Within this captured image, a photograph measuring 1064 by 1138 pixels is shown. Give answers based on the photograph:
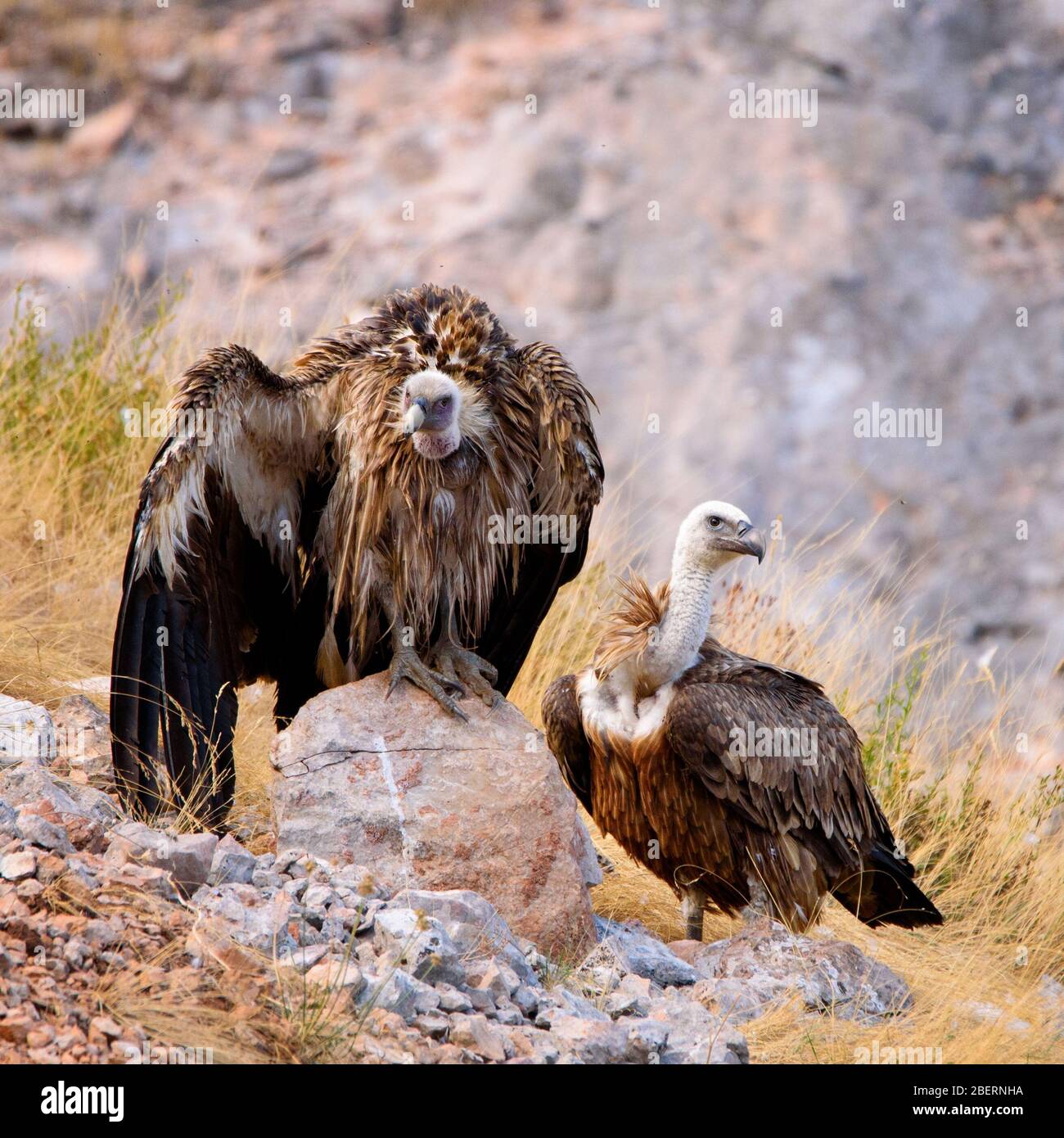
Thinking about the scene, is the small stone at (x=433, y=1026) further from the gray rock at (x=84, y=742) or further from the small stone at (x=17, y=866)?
the gray rock at (x=84, y=742)

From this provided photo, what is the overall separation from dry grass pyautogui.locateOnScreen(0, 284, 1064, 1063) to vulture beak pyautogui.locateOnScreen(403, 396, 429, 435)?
5.69ft

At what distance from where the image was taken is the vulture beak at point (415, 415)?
4895mm

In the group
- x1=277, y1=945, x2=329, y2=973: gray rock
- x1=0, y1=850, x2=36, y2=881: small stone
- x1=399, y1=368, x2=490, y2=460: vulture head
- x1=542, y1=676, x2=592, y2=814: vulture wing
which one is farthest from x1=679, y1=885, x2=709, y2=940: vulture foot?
x1=0, y1=850, x2=36, y2=881: small stone

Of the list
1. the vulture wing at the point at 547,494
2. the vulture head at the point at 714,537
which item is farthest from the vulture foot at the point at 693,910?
the vulture head at the point at 714,537

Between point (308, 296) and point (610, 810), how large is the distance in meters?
7.28

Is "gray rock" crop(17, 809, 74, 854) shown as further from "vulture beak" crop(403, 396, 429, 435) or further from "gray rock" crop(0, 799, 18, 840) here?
"vulture beak" crop(403, 396, 429, 435)

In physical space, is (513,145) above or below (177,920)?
above

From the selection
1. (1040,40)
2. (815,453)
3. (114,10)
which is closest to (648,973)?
(815,453)

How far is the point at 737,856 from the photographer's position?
225 inches

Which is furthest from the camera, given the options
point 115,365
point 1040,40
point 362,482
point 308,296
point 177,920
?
point 1040,40

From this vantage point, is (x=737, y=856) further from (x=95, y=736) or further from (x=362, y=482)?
(x=95, y=736)

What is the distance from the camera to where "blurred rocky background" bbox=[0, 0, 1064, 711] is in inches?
561

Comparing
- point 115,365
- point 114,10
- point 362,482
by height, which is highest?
point 114,10

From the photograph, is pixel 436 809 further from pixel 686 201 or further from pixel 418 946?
pixel 686 201
